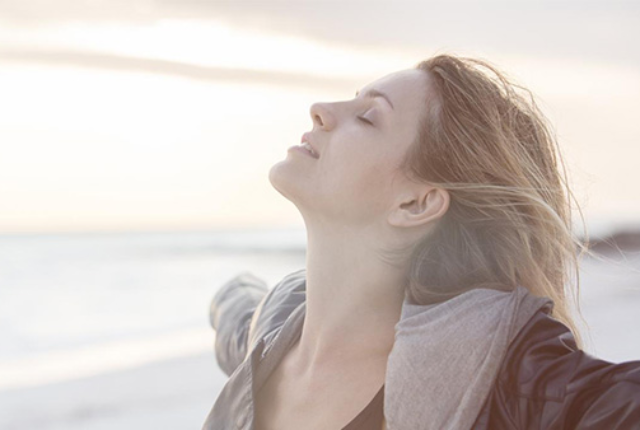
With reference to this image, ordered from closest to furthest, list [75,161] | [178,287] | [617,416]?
1. [617,416]
2. [178,287]
3. [75,161]

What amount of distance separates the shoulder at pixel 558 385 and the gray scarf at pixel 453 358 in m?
0.03

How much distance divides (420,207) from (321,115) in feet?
1.11

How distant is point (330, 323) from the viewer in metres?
2.17

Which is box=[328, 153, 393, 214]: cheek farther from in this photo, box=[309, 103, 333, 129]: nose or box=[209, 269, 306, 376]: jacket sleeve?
box=[209, 269, 306, 376]: jacket sleeve

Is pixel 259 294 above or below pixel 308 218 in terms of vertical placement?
below

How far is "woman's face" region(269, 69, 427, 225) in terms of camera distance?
2123 mm

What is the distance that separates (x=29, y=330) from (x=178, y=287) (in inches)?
212

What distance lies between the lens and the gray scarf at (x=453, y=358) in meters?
1.69

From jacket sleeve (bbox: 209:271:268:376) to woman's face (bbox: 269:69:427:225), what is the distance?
0.69 metres

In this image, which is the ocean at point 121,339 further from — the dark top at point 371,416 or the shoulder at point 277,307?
the shoulder at point 277,307

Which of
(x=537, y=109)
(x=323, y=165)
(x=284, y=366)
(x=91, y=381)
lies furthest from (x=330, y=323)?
(x=91, y=381)

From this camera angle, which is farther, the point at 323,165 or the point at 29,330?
the point at 29,330

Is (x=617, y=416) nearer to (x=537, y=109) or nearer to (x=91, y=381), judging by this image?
(x=537, y=109)

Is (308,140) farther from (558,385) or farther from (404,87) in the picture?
(558,385)
